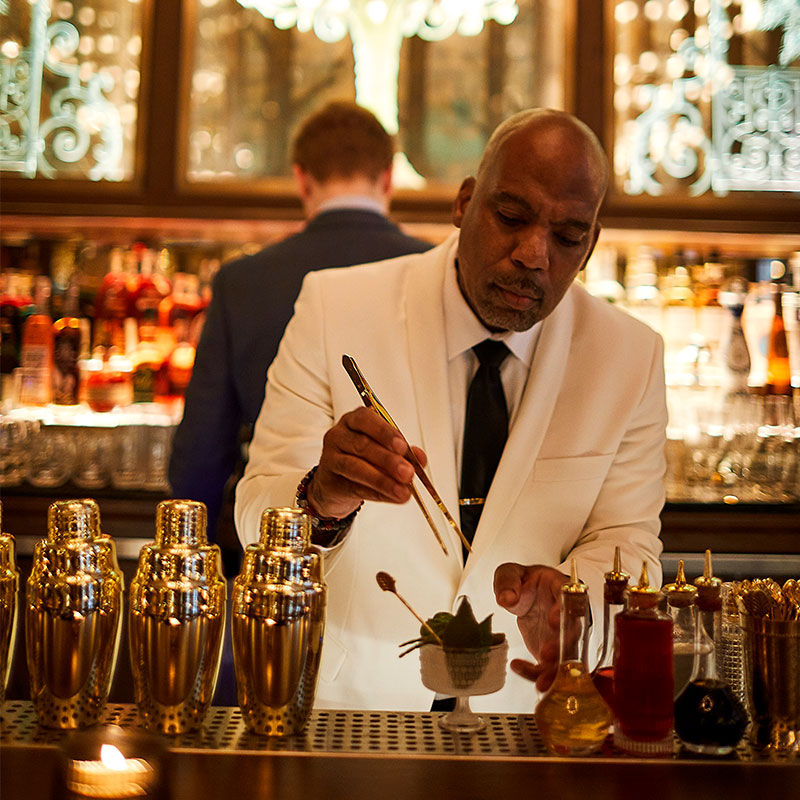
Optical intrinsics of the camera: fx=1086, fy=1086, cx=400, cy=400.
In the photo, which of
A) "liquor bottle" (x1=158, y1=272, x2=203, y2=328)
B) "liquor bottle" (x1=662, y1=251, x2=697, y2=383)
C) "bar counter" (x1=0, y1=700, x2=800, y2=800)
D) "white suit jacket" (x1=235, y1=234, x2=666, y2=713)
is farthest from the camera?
"liquor bottle" (x1=158, y1=272, x2=203, y2=328)

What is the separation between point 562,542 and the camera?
1739 mm

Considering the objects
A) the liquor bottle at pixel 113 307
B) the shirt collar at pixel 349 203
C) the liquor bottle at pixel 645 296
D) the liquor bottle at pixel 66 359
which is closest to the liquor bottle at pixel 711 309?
the liquor bottle at pixel 645 296

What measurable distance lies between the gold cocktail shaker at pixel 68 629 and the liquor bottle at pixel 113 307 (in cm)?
236

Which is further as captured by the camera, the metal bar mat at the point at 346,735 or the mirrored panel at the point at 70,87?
the mirrored panel at the point at 70,87

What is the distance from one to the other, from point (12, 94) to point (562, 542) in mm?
2279

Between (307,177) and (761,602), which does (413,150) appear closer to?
(307,177)

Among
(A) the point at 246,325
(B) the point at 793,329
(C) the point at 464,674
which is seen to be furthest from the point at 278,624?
(B) the point at 793,329

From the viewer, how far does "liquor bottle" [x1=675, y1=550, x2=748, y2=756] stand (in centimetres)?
96

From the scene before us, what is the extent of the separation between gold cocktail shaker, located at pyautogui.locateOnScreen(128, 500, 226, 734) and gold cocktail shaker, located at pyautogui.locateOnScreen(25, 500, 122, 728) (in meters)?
0.03

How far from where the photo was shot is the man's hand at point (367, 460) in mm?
1188

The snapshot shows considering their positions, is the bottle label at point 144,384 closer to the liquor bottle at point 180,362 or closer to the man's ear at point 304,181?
the liquor bottle at point 180,362

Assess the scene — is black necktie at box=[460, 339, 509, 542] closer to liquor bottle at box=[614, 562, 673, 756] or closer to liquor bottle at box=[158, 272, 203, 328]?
liquor bottle at box=[614, 562, 673, 756]

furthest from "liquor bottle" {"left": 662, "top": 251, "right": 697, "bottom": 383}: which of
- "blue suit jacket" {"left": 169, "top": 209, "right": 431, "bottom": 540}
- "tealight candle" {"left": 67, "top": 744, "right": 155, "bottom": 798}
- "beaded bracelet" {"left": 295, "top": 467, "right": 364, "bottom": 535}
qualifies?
"tealight candle" {"left": 67, "top": 744, "right": 155, "bottom": 798}

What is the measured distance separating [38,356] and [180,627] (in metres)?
2.41
